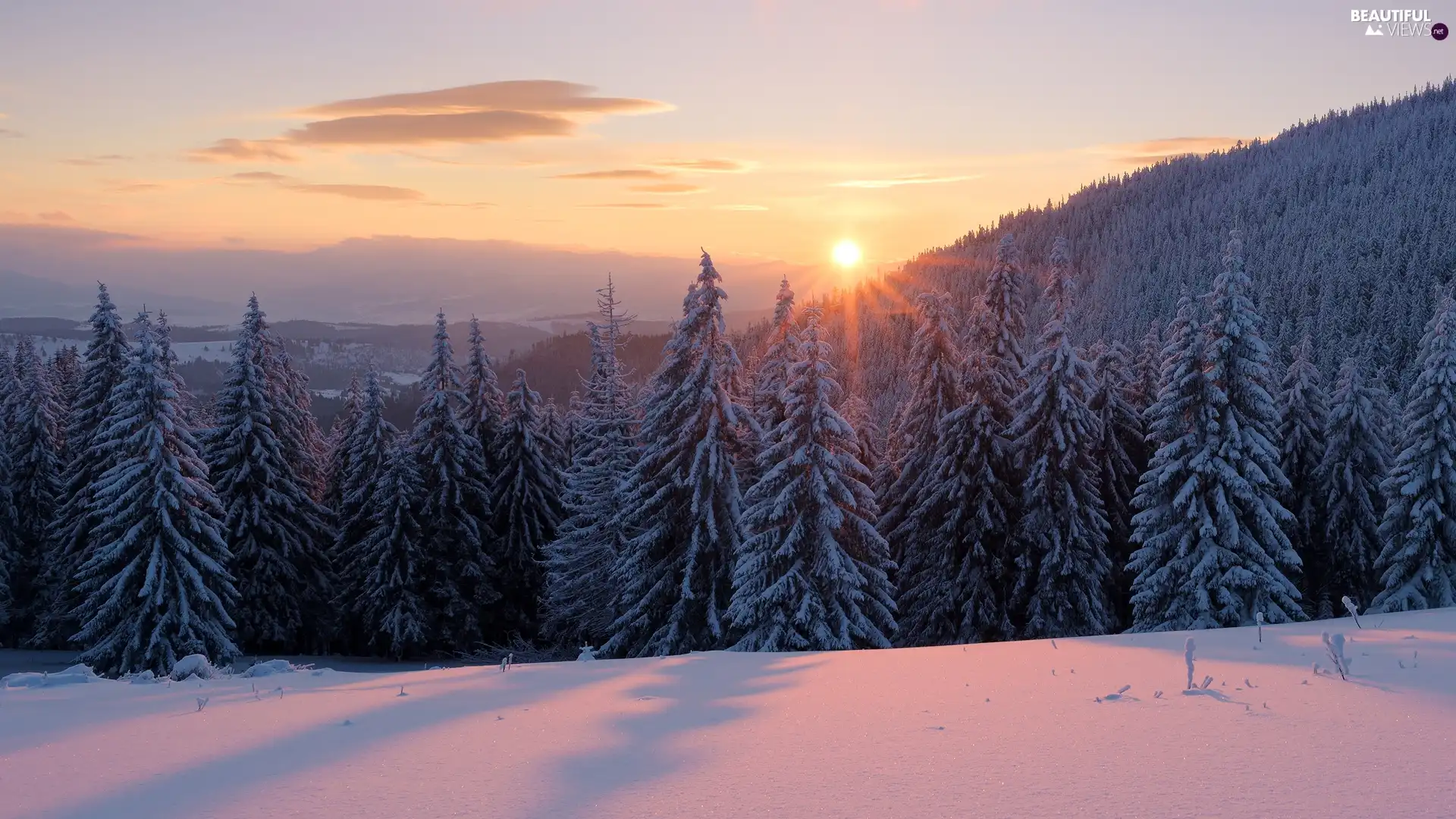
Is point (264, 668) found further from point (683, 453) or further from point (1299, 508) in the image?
point (1299, 508)

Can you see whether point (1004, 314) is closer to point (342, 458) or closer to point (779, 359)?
point (779, 359)

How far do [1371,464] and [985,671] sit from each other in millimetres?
33884

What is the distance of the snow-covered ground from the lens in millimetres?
4809

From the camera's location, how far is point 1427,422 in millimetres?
31172

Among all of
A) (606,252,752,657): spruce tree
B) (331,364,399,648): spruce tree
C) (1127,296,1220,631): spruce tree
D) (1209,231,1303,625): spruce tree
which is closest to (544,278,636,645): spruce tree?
(606,252,752,657): spruce tree

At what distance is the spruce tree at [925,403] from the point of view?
3356 centimetres

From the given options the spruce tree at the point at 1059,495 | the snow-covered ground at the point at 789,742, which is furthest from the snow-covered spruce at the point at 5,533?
the spruce tree at the point at 1059,495

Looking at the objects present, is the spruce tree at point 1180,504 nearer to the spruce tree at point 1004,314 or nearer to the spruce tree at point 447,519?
the spruce tree at point 1004,314

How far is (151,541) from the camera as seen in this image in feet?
102

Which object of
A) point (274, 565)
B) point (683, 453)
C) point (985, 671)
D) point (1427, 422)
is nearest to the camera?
point (985, 671)

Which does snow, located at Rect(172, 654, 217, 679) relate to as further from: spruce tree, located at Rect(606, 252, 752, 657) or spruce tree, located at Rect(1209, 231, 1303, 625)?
spruce tree, located at Rect(1209, 231, 1303, 625)

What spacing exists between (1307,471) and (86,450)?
154ft

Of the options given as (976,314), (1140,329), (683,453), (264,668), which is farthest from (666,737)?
(1140,329)

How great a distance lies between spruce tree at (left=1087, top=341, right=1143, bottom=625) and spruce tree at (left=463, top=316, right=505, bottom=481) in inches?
996
